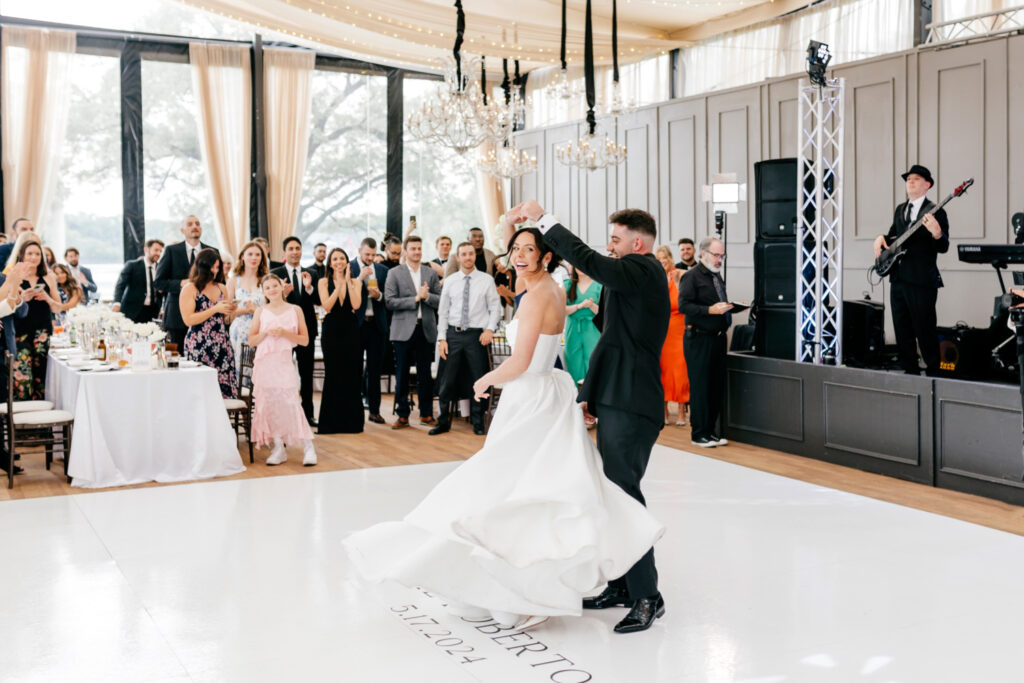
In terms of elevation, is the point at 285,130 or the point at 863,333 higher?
the point at 285,130

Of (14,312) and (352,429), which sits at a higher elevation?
(14,312)

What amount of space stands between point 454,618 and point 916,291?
4749 millimetres

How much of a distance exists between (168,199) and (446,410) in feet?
22.1

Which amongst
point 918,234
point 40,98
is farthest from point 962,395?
point 40,98

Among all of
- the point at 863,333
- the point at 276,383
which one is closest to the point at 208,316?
the point at 276,383

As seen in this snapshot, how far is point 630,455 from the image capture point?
3930 mm

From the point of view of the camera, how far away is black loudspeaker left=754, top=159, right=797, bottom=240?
8.52m

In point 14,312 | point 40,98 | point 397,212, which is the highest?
point 40,98

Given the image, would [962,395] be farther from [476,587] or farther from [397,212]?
[397,212]

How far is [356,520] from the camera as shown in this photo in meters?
5.77

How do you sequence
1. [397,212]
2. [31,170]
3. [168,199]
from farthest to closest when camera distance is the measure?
[397,212] < [168,199] < [31,170]

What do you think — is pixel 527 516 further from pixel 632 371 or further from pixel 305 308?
pixel 305 308

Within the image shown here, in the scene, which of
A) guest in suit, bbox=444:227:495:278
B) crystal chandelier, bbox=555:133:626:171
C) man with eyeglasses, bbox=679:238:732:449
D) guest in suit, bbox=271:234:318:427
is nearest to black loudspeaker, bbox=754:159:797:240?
man with eyeglasses, bbox=679:238:732:449

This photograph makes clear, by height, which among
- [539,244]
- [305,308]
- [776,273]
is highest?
[776,273]
